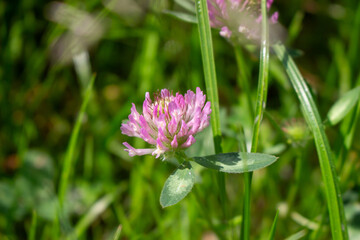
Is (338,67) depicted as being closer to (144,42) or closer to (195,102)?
(144,42)

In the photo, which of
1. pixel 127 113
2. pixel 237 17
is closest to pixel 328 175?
pixel 237 17

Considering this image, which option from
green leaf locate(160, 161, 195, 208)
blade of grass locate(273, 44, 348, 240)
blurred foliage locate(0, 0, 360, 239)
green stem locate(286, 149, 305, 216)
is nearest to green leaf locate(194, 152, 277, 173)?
green leaf locate(160, 161, 195, 208)

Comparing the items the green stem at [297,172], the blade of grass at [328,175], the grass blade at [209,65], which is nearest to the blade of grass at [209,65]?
the grass blade at [209,65]

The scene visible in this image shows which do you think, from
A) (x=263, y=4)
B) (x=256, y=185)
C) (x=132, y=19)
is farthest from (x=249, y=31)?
(x=132, y=19)

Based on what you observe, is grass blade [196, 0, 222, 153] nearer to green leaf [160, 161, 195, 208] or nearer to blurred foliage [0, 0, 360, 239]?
green leaf [160, 161, 195, 208]

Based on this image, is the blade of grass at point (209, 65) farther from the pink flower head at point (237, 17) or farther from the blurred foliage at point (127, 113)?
the blurred foliage at point (127, 113)

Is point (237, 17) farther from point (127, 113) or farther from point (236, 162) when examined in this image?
point (127, 113)
